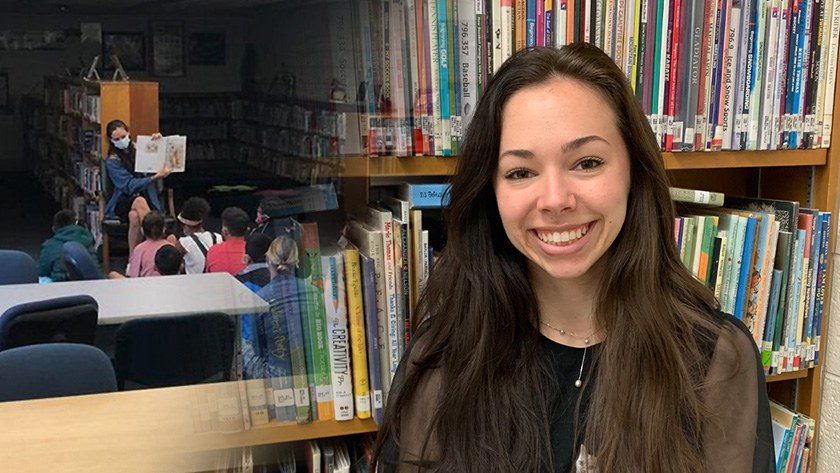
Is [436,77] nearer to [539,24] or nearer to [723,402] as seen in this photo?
[539,24]

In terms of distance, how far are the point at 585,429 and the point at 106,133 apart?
0.89m

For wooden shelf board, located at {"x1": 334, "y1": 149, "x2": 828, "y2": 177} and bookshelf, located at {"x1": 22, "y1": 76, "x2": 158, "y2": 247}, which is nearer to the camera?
bookshelf, located at {"x1": 22, "y1": 76, "x2": 158, "y2": 247}

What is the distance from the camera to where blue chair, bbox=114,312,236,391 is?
140 centimetres

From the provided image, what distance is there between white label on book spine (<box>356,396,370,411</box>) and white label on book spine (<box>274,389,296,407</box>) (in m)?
0.09

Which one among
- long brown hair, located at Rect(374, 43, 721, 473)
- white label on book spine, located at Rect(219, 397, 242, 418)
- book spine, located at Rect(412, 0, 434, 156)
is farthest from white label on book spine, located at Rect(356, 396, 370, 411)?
book spine, located at Rect(412, 0, 434, 156)

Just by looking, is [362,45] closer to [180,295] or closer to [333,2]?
[333,2]

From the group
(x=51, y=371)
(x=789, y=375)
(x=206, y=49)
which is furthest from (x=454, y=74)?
(x=789, y=375)

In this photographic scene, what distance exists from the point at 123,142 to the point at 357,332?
512 mm

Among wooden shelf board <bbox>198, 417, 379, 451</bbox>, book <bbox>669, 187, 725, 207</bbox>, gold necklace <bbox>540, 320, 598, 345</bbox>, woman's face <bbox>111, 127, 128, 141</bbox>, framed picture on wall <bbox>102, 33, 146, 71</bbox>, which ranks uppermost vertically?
framed picture on wall <bbox>102, 33, 146, 71</bbox>

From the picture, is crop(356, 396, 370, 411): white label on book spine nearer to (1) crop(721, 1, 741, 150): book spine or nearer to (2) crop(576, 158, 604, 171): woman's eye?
(2) crop(576, 158, 604, 171): woman's eye

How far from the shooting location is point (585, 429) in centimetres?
132

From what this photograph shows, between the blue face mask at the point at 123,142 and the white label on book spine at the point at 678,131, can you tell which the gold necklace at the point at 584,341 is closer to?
the white label on book spine at the point at 678,131

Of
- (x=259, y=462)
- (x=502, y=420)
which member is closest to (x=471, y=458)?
(x=502, y=420)

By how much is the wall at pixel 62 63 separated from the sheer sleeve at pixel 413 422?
0.55m
